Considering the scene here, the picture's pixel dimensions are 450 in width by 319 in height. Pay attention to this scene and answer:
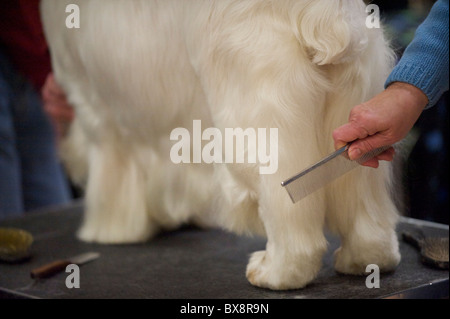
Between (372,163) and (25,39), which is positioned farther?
(25,39)

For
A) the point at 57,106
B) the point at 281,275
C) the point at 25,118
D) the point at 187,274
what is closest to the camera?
the point at 281,275

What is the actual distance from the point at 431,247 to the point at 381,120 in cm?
36

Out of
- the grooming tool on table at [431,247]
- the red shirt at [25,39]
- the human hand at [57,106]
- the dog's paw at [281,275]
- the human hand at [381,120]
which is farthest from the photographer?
the human hand at [57,106]

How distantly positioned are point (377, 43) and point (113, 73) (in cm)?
49

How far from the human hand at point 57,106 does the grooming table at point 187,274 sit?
1.16 feet

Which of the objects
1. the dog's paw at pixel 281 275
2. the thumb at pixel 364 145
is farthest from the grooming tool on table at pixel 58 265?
the thumb at pixel 364 145

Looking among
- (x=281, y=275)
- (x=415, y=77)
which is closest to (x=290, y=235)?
(x=281, y=275)

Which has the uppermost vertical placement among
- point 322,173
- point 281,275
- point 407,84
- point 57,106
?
point 57,106

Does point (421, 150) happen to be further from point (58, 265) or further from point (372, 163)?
point (58, 265)

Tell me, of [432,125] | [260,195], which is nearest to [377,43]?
[260,195]

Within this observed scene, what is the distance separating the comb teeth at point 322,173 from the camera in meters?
0.76

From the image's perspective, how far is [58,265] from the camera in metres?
1.05

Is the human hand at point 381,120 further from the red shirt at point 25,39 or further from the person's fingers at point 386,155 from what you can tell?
the red shirt at point 25,39
